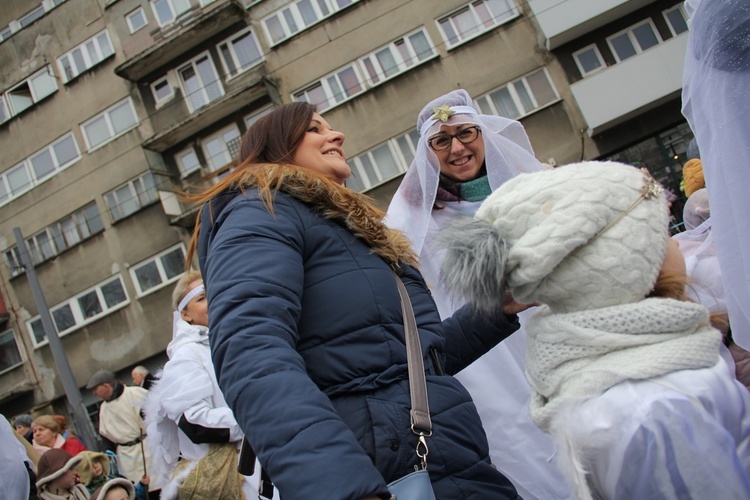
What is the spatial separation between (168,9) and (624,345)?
19.9m

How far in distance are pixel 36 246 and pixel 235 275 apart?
69.4 ft

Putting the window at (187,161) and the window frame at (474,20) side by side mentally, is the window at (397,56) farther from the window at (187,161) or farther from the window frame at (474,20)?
the window at (187,161)

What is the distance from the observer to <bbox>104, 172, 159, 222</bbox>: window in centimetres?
1756

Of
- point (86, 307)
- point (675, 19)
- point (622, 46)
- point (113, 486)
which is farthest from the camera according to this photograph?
point (86, 307)

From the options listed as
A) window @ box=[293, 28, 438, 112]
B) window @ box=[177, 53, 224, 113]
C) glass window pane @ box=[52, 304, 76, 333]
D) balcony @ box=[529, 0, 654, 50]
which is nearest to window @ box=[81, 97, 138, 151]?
window @ box=[177, 53, 224, 113]

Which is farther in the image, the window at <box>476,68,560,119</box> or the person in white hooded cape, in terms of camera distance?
the window at <box>476,68,560,119</box>

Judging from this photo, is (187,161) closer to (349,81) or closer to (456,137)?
(349,81)

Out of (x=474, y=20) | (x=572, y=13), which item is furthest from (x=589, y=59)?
(x=474, y=20)

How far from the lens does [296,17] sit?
16.5 meters

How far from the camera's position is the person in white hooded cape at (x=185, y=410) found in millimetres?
2957

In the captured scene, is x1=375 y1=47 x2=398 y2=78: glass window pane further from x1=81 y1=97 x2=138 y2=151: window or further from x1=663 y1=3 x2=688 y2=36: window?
x1=81 y1=97 x2=138 y2=151: window

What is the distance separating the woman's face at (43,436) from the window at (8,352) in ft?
51.4

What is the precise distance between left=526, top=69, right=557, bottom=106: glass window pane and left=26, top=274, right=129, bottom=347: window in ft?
44.7

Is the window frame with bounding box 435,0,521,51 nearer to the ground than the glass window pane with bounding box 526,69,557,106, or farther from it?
farther from it
